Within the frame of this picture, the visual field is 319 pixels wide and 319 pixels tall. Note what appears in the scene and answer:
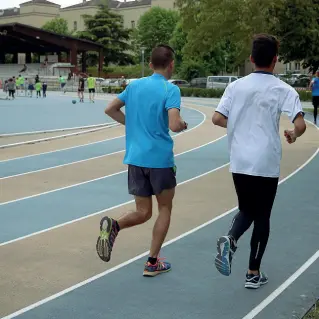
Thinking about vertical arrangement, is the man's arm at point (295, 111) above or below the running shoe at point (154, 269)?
above

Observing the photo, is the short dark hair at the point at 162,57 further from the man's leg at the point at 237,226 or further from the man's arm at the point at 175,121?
the man's leg at the point at 237,226

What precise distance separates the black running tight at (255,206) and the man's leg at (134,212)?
0.81 meters

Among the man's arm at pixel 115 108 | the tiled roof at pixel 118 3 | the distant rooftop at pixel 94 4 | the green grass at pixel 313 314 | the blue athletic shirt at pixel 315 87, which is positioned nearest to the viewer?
the green grass at pixel 313 314

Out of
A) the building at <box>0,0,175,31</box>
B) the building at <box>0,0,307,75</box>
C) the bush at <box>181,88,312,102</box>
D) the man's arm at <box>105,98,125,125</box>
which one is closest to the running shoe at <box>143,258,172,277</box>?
the man's arm at <box>105,98,125,125</box>

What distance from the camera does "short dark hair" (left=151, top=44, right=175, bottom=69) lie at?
17.5 feet

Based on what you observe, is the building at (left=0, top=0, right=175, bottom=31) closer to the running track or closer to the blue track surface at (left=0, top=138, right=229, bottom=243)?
the blue track surface at (left=0, top=138, right=229, bottom=243)

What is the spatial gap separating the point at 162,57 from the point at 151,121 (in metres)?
0.55

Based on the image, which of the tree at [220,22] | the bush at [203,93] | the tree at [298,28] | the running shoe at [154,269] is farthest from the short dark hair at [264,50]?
the bush at [203,93]

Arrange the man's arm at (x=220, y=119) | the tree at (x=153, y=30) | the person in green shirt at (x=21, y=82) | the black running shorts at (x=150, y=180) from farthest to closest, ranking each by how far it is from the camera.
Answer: the tree at (x=153, y=30) < the person in green shirt at (x=21, y=82) < the black running shorts at (x=150, y=180) < the man's arm at (x=220, y=119)

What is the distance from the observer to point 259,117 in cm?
488

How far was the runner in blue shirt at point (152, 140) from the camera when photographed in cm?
525

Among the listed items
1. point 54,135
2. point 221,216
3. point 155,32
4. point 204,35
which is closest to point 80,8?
point 155,32

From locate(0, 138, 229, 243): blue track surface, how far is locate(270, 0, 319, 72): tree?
56.2 feet

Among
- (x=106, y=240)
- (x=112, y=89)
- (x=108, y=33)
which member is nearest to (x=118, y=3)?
(x=108, y=33)
